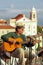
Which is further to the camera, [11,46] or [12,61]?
[12,61]

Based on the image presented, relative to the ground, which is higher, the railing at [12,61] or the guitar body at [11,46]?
the guitar body at [11,46]

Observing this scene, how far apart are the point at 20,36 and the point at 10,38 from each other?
0.30 ft

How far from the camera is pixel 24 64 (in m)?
2.60

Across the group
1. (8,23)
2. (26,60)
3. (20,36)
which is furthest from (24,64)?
(8,23)

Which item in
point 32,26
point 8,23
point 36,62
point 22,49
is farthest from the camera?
point 32,26

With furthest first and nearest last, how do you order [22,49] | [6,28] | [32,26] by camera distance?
[32,26]
[6,28]
[22,49]

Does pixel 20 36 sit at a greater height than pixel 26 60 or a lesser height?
greater

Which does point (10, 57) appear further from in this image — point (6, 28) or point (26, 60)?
point (6, 28)

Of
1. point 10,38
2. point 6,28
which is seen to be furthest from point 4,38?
point 6,28

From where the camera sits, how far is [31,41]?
2580mm

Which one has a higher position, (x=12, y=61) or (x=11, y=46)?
(x=11, y=46)

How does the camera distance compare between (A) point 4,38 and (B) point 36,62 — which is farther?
(B) point 36,62

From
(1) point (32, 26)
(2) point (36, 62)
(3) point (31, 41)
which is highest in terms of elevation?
(3) point (31, 41)

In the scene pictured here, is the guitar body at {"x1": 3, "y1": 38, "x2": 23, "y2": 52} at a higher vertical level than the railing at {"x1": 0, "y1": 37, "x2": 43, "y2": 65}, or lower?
higher
